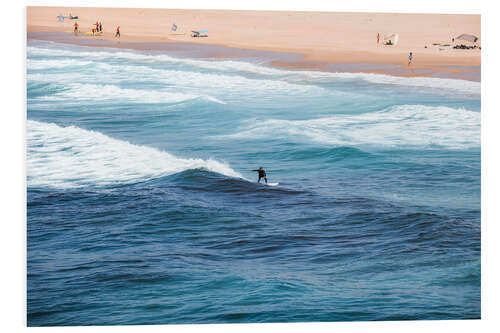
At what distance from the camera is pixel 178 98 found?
7574mm

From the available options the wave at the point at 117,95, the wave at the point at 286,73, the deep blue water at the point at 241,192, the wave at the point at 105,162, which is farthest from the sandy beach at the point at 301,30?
the wave at the point at 105,162

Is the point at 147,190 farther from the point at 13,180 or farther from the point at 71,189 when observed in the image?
the point at 13,180

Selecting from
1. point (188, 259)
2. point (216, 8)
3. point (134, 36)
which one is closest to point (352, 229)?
point (188, 259)

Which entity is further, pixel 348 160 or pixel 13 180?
pixel 348 160

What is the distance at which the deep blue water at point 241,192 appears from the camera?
6141 mm

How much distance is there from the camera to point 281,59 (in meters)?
7.93

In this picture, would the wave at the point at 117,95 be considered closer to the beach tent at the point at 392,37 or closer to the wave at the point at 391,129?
the wave at the point at 391,129

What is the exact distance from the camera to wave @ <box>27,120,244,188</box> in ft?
23.1

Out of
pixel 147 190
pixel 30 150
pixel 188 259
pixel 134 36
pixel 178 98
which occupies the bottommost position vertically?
pixel 188 259

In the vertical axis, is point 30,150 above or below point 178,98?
below

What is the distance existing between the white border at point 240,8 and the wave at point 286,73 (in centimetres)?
65
